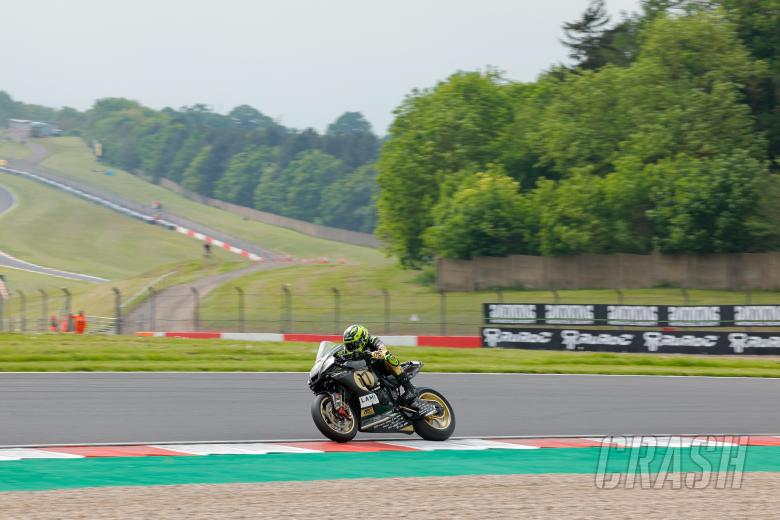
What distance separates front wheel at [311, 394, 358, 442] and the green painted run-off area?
0.55m

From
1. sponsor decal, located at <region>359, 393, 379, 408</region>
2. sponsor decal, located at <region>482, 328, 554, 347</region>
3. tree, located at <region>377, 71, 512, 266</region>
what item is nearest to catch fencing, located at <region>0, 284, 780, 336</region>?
sponsor decal, located at <region>482, 328, 554, 347</region>

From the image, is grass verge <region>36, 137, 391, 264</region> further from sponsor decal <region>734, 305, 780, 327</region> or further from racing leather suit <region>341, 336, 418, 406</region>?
racing leather suit <region>341, 336, 418, 406</region>

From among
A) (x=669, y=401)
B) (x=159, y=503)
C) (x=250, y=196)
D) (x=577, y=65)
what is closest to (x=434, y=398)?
(x=159, y=503)

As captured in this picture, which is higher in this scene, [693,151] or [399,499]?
[693,151]

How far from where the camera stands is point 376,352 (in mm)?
12977

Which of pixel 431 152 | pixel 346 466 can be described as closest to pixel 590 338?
pixel 346 466

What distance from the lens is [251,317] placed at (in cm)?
4612

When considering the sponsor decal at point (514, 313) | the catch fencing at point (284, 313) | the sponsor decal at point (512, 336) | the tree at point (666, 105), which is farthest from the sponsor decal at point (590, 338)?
the tree at point (666, 105)

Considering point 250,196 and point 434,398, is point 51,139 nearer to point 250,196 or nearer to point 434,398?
point 250,196

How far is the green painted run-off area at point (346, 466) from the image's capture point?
10.7 m

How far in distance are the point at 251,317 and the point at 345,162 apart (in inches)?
4667

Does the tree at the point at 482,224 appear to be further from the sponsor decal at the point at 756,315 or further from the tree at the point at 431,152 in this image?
the sponsor decal at the point at 756,315

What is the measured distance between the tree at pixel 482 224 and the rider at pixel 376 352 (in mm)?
45439

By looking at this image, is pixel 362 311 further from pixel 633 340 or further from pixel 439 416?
pixel 439 416
